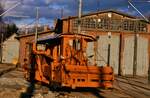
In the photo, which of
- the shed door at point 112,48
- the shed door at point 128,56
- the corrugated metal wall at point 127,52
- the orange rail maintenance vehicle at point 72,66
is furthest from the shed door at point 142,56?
the orange rail maintenance vehicle at point 72,66

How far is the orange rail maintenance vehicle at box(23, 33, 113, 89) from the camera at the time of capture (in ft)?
81.1

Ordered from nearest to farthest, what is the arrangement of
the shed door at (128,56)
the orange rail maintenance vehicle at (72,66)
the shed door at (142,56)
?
the orange rail maintenance vehicle at (72,66) → the shed door at (128,56) → the shed door at (142,56)

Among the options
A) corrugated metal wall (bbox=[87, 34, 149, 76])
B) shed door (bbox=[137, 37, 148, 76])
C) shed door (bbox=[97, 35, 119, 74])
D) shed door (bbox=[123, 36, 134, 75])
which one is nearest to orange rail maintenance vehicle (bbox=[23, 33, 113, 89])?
shed door (bbox=[97, 35, 119, 74])

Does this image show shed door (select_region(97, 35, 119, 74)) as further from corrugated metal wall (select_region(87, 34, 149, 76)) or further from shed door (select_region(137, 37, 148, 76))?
shed door (select_region(137, 37, 148, 76))

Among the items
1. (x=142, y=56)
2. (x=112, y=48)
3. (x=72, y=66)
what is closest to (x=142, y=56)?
(x=142, y=56)

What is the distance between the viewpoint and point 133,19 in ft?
189

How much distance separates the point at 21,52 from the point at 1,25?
3772 centimetres

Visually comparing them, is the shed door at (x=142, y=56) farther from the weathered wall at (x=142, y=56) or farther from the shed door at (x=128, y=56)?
the shed door at (x=128, y=56)

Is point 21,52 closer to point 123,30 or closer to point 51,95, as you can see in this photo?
point 123,30

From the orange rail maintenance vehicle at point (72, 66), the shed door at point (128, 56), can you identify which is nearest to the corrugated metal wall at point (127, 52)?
the shed door at point (128, 56)

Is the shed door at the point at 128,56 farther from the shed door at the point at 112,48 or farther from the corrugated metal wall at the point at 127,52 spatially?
the shed door at the point at 112,48

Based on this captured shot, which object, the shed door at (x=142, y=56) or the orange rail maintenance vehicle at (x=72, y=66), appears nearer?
the orange rail maintenance vehicle at (x=72, y=66)

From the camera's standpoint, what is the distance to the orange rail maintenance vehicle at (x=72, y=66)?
24.7 meters

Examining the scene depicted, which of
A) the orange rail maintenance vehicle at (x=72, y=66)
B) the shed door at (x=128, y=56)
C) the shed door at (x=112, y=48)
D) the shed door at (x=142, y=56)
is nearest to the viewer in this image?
the orange rail maintenance vehicle at (x=72, y=66)
